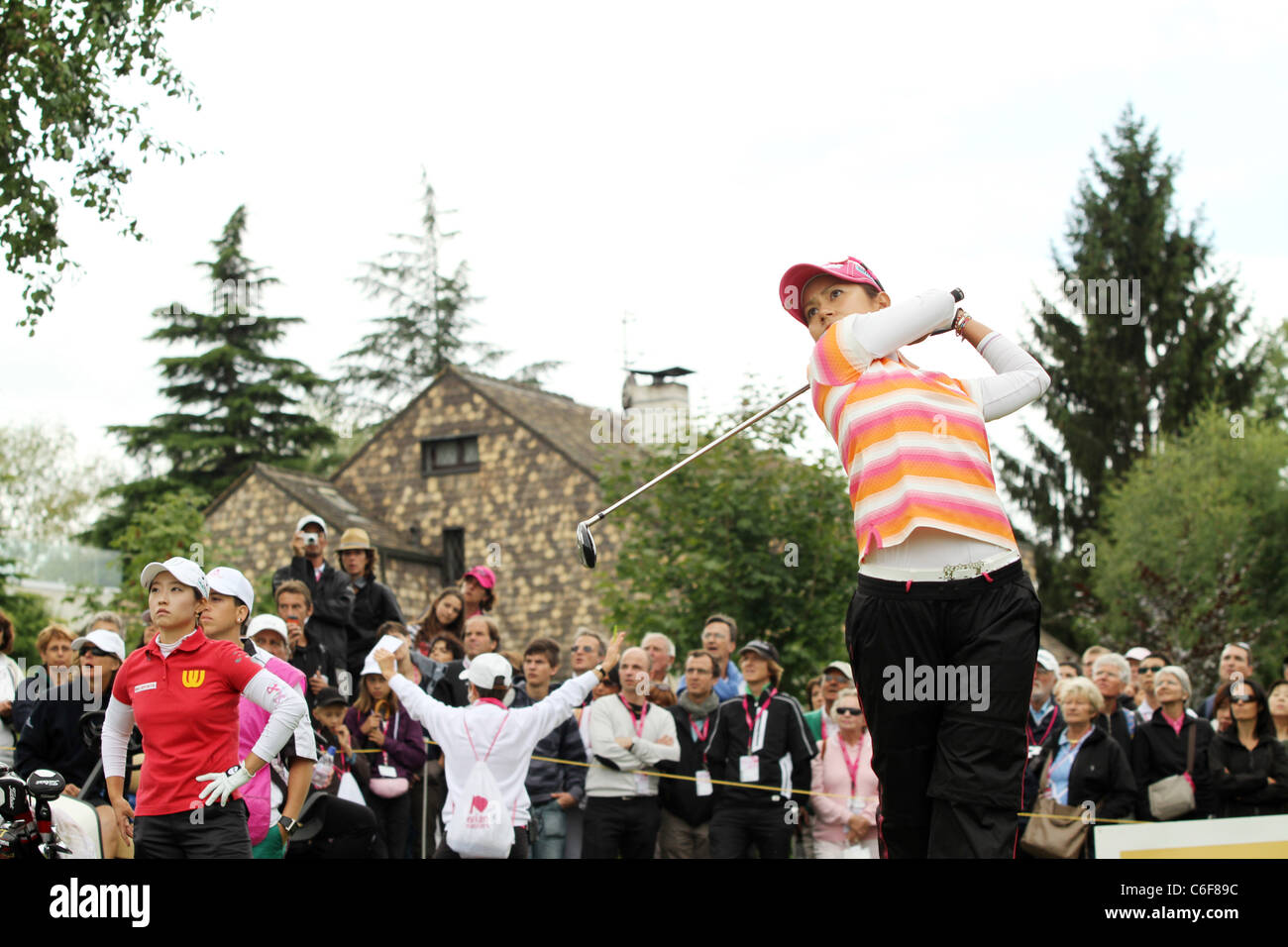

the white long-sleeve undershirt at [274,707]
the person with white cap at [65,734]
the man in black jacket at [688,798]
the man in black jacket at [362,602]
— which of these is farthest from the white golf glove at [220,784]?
the man in black jacket at [362,602]

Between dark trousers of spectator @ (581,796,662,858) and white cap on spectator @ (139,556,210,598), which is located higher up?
white cap on spectator @ (139,556,210,598)

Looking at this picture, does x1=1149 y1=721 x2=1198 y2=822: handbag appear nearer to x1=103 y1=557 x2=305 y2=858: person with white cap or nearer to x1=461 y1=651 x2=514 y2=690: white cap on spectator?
x1=461 y1=651 x2=514 y2=690: white cap on spectator

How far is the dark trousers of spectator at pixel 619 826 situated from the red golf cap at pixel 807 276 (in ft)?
20.5

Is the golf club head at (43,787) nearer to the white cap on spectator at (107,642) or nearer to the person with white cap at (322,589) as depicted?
the white cap on spectator at (107,642)

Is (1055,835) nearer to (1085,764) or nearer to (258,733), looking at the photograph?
(1085,764)

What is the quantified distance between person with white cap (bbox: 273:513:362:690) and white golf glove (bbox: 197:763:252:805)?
475 centimetres

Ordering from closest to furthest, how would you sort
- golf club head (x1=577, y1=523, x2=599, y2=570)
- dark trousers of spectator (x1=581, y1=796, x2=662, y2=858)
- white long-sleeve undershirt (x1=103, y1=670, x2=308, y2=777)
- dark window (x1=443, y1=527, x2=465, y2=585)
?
golf club head (x1=577, y1=523, x2=599, y2=570)
white long-sleeve undershirt (x1=103, y1=670, x2=308, y2=777)
dark trousers of spectator (x1=581, y1=796, x2=662, y2=858)
dark window (x1=443, y1=527, x2=465, y2=585)

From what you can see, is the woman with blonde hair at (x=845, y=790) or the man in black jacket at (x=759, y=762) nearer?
the man in black jacket at (x=759, y=762)

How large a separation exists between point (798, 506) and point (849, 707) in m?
7.23

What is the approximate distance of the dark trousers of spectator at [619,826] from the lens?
9.90m

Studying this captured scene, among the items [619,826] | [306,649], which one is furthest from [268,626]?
[619,826]

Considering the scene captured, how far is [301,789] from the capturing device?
7078 millimetres

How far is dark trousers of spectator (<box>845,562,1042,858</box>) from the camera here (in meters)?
3.80

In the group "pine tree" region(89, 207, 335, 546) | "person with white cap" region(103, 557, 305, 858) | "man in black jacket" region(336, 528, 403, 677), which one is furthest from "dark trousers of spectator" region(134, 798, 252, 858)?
"pine tree" region(89, 207, 335, 546)
